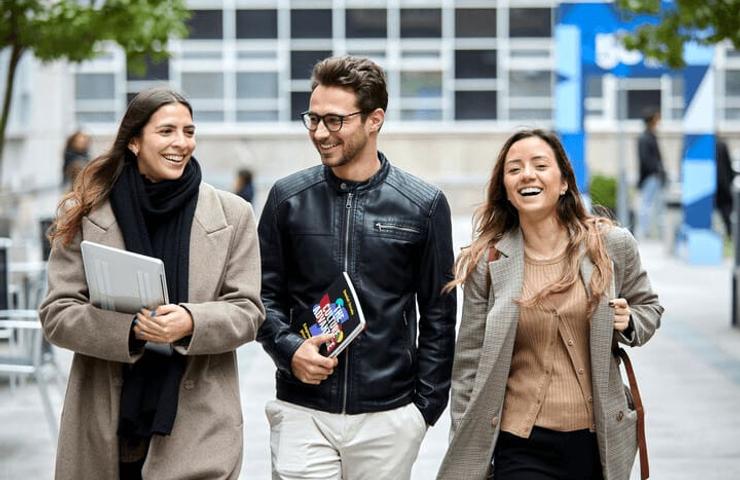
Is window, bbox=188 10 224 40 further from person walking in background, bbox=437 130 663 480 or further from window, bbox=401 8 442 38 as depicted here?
person walking in background, bbox=437 130 663 480

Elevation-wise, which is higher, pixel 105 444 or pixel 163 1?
pixel 163 1

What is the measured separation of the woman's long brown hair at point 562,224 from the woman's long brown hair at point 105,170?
3.28 feet

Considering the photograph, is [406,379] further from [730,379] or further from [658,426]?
[730,379]

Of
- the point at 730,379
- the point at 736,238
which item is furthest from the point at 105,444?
the point at 736,238

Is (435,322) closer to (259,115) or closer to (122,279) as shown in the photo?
(122,279)

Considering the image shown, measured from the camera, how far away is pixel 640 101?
1241 inches

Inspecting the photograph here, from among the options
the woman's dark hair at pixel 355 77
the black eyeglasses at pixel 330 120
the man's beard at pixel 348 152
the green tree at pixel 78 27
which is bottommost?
the man's beard at pixel 348 152

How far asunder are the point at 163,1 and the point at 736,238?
5674 mm

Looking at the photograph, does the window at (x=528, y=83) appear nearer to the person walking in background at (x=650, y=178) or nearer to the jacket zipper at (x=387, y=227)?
the person walking in background at (x=650, y=178)

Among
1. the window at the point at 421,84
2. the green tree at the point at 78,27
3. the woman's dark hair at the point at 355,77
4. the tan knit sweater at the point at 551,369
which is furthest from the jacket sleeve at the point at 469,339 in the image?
the window at the point at 421,84

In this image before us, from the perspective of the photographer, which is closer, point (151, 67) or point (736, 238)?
point (736, 238)

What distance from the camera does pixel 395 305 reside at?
4.12 meters

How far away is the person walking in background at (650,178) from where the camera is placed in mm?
21500

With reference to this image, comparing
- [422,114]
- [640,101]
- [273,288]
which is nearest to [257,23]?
[422,114]
